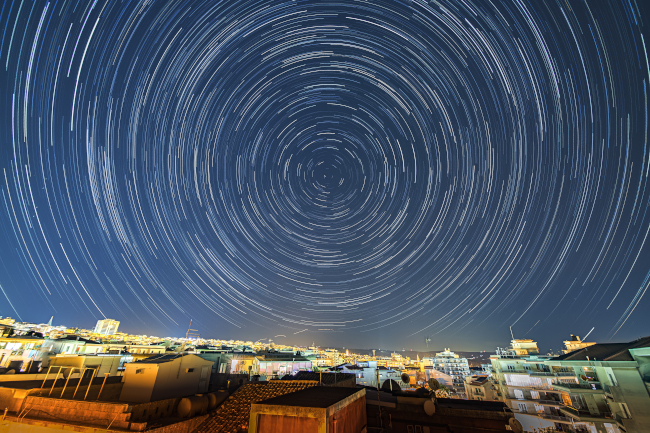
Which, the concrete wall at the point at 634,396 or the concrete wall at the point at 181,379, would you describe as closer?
the concrete wall at the point at 181,379

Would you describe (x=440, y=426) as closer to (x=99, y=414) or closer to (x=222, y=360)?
(x=99, y=414)

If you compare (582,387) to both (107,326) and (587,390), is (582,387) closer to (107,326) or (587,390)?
(587,390)

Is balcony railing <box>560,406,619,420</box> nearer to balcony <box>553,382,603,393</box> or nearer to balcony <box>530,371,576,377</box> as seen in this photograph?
balcony <box>553,382,603,393</box>

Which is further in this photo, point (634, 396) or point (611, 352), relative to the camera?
point (611, 352)

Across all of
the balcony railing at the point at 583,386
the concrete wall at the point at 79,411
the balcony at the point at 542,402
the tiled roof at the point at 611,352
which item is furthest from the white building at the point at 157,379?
the tiled roof at the point at 611,352

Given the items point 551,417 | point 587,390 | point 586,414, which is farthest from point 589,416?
point 551,417

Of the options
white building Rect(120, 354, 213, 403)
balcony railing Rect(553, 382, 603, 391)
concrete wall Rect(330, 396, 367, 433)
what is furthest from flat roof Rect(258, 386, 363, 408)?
balcony railing Rect(553, 382, 603, 391)

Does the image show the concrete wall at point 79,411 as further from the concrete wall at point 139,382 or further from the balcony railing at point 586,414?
the balcony railing at point 586,414

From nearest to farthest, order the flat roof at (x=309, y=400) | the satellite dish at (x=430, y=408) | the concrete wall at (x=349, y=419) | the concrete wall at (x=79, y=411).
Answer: the concrete wall at (x=349, y=419)
the flat roof at (x=309, y=400)
the satellite dish at (x=430, y=408)
the concrete wall at (x=79, y=411)

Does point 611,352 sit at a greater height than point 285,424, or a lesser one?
greater
